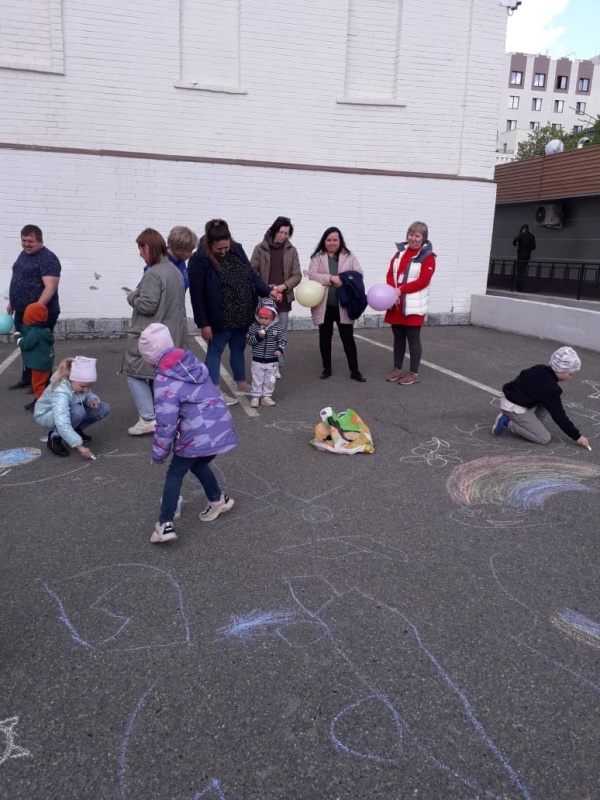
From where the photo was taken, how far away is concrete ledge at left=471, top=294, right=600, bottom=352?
9.08 meters

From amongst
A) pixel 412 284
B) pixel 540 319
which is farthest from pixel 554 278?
pixel 412 284

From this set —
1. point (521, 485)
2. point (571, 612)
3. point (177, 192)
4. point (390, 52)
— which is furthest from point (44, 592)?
point (390, 52)

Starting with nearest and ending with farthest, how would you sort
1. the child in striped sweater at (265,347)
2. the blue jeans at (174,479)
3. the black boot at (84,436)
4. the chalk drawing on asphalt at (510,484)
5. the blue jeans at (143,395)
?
the blue jeans at (174,479) → the chalk drawing on asphalt at (510,484) → the black boot at (84,436) → the blue jeans at (143,395) → the child in striped sweater at (265,347)

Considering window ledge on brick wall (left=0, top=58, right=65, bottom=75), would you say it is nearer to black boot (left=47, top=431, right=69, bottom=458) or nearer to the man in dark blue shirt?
the man in dark blue shirt

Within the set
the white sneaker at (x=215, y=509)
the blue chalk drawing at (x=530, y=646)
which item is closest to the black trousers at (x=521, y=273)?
the white sneaker at (x=215, y=509)

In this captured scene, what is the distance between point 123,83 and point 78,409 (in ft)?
23.7

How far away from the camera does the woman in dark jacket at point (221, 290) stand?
5473 mm

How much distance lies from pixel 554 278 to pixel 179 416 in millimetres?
15043

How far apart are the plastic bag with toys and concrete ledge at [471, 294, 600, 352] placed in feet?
18.8

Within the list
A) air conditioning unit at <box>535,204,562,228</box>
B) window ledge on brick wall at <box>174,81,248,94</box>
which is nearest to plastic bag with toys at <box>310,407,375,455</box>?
window ledge on brick wall at <box>174,81,248,94</box>

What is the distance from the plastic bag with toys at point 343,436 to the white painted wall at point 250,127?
21.3 feet

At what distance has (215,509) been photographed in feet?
12.0

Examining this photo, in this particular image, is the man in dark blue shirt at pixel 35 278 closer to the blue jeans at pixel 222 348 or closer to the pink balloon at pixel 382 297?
the blue jeans at pixel 222 348

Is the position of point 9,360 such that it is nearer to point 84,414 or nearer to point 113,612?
point 84,414
